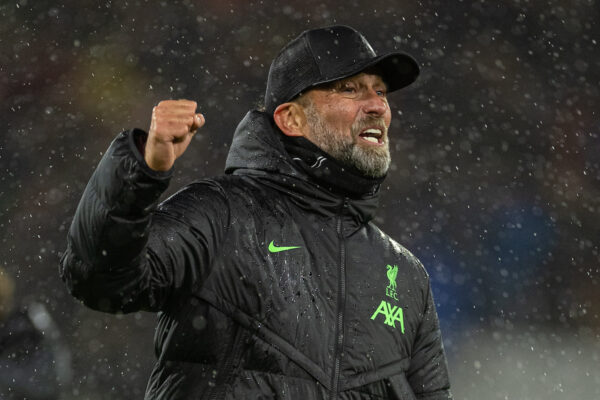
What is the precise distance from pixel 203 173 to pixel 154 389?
5383 millimetres

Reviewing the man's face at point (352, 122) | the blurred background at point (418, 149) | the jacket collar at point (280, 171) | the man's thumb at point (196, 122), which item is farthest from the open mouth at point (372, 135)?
the blurred background at point (418, 149)

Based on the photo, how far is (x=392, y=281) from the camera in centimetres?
240

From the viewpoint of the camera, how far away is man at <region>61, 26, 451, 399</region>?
1.65m

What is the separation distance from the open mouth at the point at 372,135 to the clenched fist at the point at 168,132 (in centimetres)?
103

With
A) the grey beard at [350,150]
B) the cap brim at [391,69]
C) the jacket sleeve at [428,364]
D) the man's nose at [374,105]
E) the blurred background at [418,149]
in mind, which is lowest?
the blurred background at [418,149]

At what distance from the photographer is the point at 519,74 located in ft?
26.4

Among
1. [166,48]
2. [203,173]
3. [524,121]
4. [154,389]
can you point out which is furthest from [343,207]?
[524,121]

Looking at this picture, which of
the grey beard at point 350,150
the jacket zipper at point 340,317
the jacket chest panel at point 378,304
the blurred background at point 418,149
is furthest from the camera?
the blurred background at point 418,149

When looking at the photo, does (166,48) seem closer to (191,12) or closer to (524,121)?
(191,12)

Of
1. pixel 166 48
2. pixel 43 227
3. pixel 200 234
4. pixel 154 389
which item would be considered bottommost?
pixel 43 227

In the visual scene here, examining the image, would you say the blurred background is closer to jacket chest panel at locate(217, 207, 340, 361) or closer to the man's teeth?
the man's teeth

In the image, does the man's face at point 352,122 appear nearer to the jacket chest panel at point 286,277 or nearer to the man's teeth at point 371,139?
the man's teeth at point 371,139

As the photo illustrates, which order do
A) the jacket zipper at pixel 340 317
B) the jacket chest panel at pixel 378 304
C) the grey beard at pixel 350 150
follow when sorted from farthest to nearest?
the grey beard at pixel 350 150, the jacket chest panel at pixel 378 304, the jacket zipper at pixel 340 317

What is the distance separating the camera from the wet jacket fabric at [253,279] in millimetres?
1658
